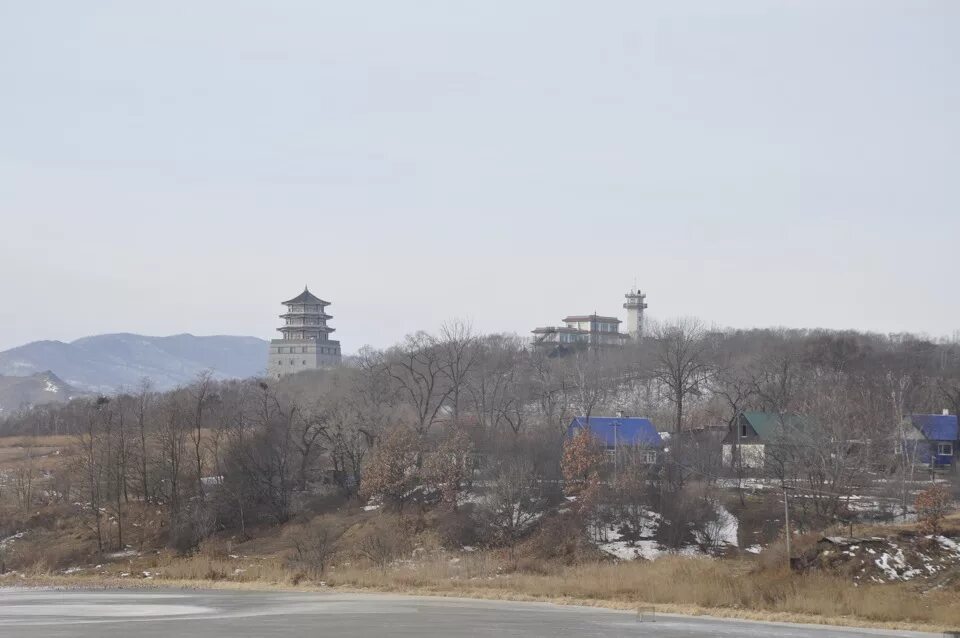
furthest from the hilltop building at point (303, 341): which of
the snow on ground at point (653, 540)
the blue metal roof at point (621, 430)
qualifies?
the snow on ground at point (653, 540)

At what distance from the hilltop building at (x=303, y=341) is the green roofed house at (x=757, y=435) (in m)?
101

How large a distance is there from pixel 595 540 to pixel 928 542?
708 inches

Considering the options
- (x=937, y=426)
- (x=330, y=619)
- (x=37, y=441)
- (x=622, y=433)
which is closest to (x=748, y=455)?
(x=622, y=433)

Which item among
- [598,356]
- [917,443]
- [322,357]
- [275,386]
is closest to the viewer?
[917,443]

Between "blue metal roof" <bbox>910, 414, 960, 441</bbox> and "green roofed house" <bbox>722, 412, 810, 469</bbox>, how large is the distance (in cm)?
871

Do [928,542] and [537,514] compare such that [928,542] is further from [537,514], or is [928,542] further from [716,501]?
[537,514]

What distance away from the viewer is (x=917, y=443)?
212ft

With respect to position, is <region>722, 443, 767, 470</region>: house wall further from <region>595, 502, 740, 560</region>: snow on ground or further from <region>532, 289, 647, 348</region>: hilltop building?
<region>532, 289, 647, 348</region>: hilltop building

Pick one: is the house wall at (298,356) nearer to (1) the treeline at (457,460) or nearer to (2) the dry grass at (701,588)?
(1) the treeline at (457,460)

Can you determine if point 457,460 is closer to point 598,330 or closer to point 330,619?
point 330,619

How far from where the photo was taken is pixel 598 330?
604 ft

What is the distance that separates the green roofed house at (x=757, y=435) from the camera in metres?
60.2

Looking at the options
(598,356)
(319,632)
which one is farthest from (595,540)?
(598,356)

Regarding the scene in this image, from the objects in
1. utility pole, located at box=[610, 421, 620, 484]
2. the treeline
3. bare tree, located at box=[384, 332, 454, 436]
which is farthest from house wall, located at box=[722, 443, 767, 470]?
bare tree, located at box=[384, 332, 454, 436]
